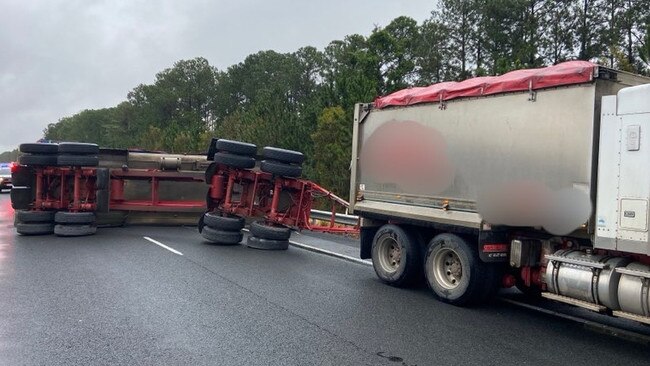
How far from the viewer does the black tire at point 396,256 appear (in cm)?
845

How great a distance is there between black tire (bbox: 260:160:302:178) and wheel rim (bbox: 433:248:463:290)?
215 inches

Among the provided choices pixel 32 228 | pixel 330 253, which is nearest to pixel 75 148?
pixel 32 228

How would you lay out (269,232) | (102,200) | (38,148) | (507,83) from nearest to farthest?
(507,83), (269,232), (38,148), (102,200)

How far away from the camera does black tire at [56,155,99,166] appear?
1383 centimetres

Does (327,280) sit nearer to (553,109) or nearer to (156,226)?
(553,109)

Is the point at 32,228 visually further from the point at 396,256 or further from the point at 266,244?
the point at 396,256

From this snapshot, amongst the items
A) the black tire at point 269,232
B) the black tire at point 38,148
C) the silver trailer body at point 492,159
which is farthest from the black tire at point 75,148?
the silver trailer body at point 492,159

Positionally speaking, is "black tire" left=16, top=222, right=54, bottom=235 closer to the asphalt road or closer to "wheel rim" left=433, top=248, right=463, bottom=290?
the asphalt road

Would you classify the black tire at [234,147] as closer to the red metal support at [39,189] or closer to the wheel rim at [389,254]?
the red metal support at [39,189]

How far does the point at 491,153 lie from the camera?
7184mm

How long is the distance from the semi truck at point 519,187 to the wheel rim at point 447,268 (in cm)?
2

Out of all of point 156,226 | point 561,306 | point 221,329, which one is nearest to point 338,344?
point 221,329

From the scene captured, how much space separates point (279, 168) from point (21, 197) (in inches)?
267

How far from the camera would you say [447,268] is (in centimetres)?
789
